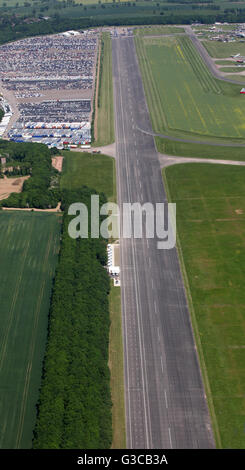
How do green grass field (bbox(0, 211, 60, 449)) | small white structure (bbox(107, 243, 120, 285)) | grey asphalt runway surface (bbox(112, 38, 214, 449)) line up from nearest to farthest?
grey asphalt runway surface (bbox(112, 38, 214, 449)) < green grass field (bbox(0, 211, 60, 449)) < small white structure (bbox(107, 243, 120, 285))

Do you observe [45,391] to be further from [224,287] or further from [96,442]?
[224,287]

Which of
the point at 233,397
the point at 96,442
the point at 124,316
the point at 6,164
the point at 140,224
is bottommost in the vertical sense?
the point at 96,442

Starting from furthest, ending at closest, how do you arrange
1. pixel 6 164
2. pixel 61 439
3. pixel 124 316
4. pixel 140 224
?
pixel 6 164 → pixel 140 224 → pixel 124 316 → pixel 61 439

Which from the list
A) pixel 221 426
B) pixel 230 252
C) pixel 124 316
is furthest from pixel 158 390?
pixel 230 252

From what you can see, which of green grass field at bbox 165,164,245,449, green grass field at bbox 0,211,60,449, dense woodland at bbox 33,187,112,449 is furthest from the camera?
green grass field at bbox 165,164,245,449

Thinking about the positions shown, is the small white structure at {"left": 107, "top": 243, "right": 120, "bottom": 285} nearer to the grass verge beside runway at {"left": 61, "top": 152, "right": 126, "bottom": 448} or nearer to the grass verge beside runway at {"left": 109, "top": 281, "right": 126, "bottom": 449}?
the grass verge beside runway at {"left": 109, "top": 281, "right": 126, "bottom": 449}

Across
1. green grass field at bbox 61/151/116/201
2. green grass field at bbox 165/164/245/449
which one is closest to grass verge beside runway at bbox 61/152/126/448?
green grass field at bbox 61/151/116/201

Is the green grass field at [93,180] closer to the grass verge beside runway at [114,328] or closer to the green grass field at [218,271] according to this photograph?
the grass verge beside runway at [114,328]

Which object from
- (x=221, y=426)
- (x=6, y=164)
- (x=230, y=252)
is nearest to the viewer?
(x=221, y=426)
